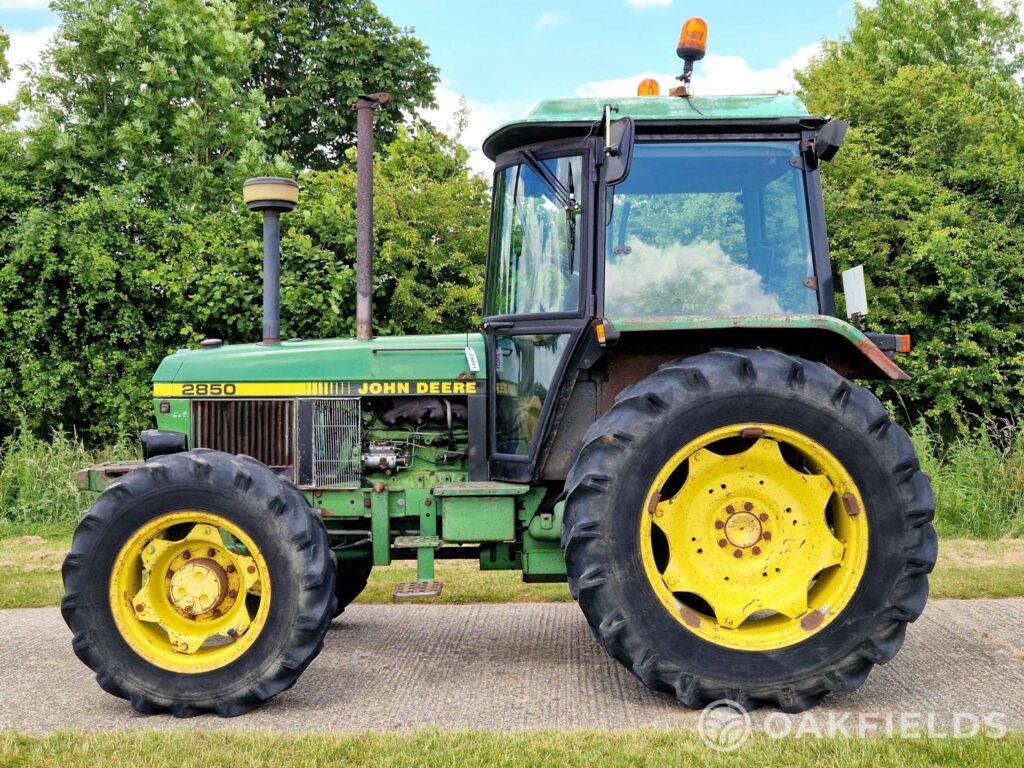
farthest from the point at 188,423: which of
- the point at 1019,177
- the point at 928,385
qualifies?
the point at 1019,177

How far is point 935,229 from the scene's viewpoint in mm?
10195

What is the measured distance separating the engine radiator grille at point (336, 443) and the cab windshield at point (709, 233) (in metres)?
1.41

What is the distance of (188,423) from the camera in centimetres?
503

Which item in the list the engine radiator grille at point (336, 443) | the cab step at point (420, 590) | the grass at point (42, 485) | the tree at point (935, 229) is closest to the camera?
the cab step at point (420, 590)

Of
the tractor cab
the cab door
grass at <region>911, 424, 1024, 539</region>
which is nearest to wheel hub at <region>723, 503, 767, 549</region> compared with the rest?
the tractor cab

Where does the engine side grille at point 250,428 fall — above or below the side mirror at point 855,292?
below

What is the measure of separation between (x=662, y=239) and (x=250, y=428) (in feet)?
7.17

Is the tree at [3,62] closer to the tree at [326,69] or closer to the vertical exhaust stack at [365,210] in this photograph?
the tree at [326,69]

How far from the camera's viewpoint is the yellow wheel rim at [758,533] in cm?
417

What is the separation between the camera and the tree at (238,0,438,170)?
17.3 meters

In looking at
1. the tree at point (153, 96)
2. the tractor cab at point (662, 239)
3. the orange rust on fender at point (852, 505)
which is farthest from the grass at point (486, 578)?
the tree at point (153, 96)

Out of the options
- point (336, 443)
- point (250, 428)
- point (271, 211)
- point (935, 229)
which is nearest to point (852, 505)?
point (336, 443)

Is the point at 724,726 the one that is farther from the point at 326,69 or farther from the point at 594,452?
the point at 326,69

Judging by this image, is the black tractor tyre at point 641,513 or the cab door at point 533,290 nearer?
the black tractor tyre at point 641,513
